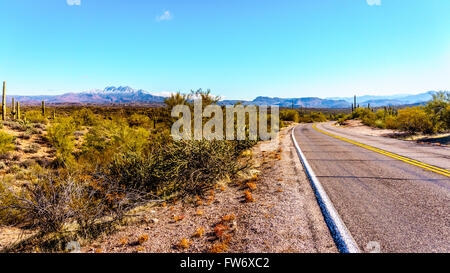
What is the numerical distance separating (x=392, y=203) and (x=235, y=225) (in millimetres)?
2946

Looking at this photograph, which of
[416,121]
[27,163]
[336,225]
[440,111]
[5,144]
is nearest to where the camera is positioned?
[336,225]

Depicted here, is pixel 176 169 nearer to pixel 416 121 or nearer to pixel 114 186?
pixel 114 186

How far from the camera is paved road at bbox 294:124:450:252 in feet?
8.81

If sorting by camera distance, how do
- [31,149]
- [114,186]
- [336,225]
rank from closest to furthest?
1. [336,225]
2. [114,186]
3. [31,149]

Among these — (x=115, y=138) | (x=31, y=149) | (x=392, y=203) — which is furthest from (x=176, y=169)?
(x=31, y=149)

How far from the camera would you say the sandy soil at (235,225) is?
2.85 metres

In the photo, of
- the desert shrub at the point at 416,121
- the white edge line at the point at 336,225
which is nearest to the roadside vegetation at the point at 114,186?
the white edge line at the point at 336,225

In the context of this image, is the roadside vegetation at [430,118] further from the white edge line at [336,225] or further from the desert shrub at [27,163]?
the desert shrub at [27,163]

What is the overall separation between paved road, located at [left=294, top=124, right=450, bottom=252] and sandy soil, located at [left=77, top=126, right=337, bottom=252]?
56 centimetres

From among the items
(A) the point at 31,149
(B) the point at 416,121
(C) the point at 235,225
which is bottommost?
(A) the point at 31,149

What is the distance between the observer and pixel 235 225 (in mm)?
3441

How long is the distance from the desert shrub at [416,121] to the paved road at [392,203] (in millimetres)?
15127

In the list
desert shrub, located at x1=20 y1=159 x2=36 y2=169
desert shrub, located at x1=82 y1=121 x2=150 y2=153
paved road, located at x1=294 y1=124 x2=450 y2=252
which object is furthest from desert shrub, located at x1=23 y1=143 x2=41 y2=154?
paved road, located at x1=294 y1=124 x2=450 y2=252
